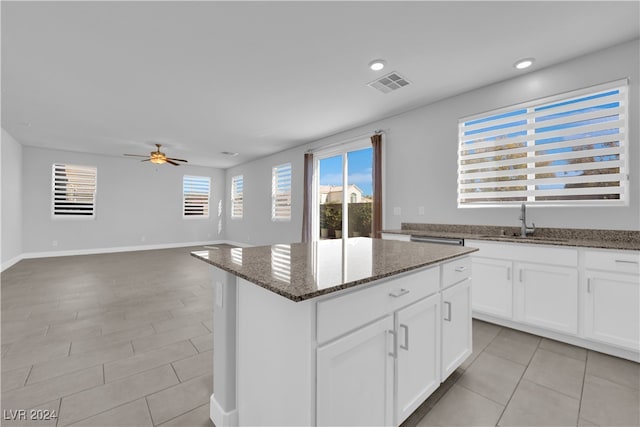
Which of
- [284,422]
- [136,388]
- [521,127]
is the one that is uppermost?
[521,127]

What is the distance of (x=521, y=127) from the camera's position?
3.18m

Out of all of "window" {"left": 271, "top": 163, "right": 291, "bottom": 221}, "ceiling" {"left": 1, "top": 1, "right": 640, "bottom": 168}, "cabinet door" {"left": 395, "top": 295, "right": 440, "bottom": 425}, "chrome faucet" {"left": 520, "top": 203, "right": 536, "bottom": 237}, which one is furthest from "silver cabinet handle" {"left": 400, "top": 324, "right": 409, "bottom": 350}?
"window" {"left": 271, "top": 163, "right": 291, "bottom": 221}

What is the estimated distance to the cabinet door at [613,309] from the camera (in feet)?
6.86

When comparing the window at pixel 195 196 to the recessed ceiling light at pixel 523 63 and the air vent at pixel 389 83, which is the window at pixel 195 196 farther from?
the recessed ceiling light at pixel 523 63

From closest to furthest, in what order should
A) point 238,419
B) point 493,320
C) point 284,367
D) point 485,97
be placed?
point 284,367 < point 238,419 < point 493,320 < point 485,97

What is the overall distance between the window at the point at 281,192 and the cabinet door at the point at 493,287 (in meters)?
4.74

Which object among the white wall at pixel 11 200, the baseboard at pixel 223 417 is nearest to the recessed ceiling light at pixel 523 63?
the baseboard at pixel 223 417

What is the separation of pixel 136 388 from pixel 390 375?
167 centimetres

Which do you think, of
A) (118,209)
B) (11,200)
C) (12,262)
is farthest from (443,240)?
(118,209)

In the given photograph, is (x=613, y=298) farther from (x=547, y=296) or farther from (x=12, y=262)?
(x=12, y=262)

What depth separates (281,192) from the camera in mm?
7148

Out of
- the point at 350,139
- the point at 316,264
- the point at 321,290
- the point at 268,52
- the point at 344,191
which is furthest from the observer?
the point at 344,191

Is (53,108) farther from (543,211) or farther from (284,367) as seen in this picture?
(543,211)

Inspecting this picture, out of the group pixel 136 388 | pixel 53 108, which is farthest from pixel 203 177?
pixel 136 388
